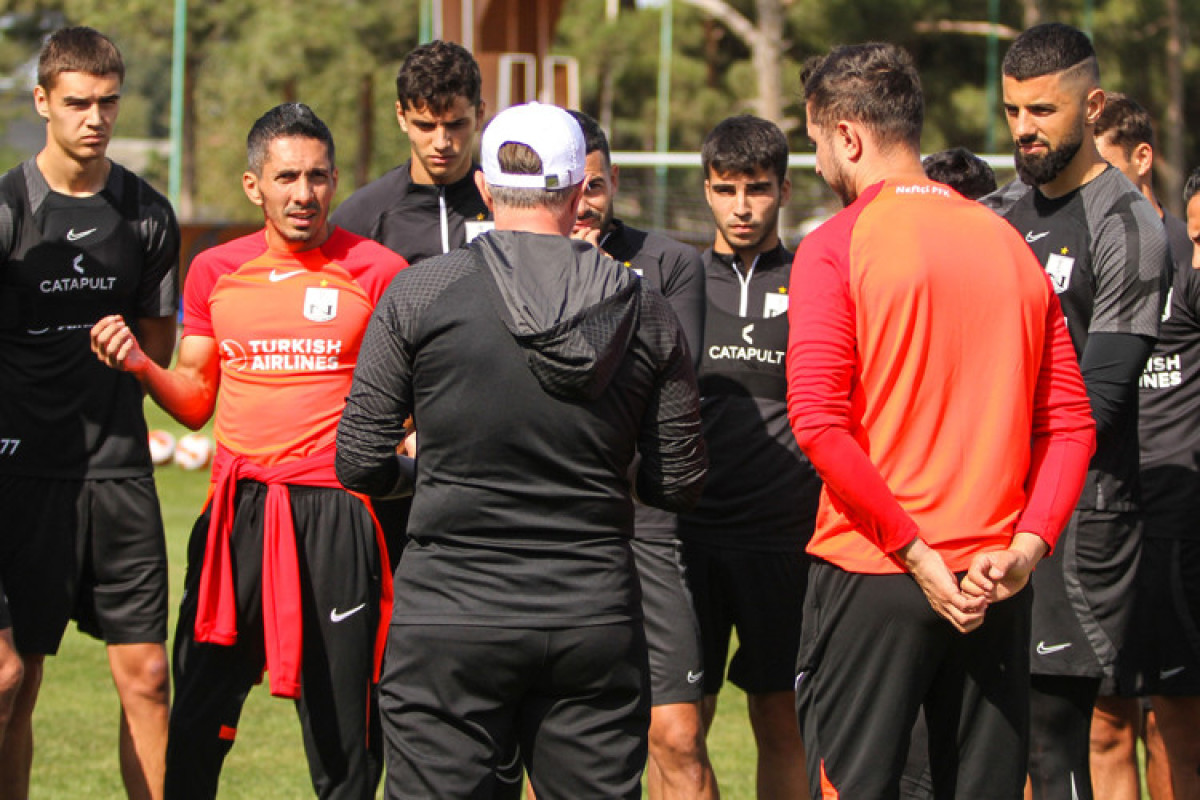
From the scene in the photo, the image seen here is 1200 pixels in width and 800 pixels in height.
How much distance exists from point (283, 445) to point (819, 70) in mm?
2180

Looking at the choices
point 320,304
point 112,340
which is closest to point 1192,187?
point 320,304

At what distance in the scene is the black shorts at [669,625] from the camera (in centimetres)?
530

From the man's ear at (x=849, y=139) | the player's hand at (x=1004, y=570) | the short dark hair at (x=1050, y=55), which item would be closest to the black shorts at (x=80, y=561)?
the man's ear at (x=849, y=139)

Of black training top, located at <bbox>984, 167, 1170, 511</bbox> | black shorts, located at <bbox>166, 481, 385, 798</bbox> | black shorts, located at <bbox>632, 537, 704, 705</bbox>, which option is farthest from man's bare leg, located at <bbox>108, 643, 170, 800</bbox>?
black training top, located at <bbox>984, 167, 1170, 511</bbox>

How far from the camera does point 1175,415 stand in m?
5.66

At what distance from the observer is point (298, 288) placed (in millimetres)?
5145

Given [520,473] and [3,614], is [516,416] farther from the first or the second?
[3,614]

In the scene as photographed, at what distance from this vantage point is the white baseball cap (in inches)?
147

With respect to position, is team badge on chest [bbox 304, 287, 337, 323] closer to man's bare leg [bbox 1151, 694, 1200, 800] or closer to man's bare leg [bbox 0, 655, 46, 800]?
man's bare leg [bbox 0, 655, 46, 800]

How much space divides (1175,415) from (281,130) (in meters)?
3.40

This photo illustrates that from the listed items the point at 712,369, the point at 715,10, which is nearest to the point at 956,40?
the point at 715,10

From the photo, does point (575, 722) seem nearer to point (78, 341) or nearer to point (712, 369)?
point (712, 369)

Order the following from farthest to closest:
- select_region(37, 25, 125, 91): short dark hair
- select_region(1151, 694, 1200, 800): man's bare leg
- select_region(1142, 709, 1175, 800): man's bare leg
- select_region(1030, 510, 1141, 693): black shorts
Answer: select_region(1142, 709, 1175, 800): man's bare leg → select_region(37, 25, 125, 91): short dark hair → select_region(1151, 694, 1200, 800): man's bare leg → select_region(1030, 510, 1141, 693): black shorts

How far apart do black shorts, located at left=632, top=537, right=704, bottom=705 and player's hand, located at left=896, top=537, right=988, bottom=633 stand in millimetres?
1665
